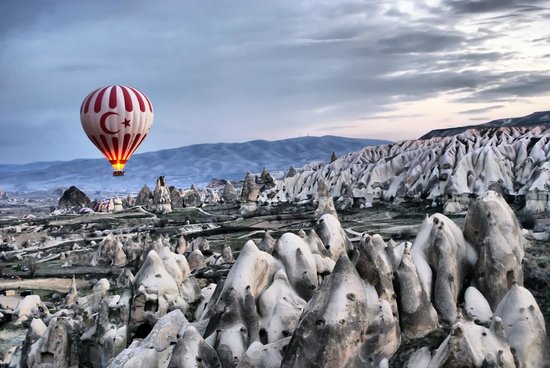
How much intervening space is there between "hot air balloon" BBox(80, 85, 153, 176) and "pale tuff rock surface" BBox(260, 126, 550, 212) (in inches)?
1240

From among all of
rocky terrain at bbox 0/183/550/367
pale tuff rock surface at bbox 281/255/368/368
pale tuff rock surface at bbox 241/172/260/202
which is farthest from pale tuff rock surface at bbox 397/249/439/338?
pale tuff rock surface at bbox 241/172/260/202

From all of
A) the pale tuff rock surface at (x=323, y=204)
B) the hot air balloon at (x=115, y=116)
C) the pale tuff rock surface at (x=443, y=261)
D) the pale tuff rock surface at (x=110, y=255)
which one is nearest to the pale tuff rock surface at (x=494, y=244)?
the pale tuff rock surface at (x=443, y=261)

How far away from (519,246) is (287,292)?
690 centimetres

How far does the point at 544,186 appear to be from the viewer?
52250 millimetres

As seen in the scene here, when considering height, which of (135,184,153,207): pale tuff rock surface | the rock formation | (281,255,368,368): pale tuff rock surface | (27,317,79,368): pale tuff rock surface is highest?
(281,255,368,368): pale tuff rock surface

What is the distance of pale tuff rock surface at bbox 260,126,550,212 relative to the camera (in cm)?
6412

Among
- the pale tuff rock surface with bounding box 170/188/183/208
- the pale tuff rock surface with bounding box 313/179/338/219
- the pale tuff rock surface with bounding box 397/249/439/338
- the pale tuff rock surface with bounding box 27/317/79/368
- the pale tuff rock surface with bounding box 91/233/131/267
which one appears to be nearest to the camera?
the pale tuff rock surface with bounding box 397/249/439/338

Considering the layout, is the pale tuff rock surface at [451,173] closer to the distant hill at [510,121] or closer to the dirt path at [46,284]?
the distant hill at [510,121]

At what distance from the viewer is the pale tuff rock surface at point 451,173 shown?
64125 millimetres

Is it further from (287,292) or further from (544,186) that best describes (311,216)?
(287,292)

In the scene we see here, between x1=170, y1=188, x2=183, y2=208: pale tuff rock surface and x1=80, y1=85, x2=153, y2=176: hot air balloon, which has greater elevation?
x1=80, y1=85, x2=153, y2=176: hot air balloon

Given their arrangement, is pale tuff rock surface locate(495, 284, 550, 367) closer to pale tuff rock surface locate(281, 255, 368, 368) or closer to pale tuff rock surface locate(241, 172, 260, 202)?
pale tuff rock surface locate(281, 255, 368, 368)

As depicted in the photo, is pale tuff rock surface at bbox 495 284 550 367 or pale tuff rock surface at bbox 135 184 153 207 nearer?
pale tuff rock surface at bbox 495 284 550 367

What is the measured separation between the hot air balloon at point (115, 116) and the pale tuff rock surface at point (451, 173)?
1240 inches
